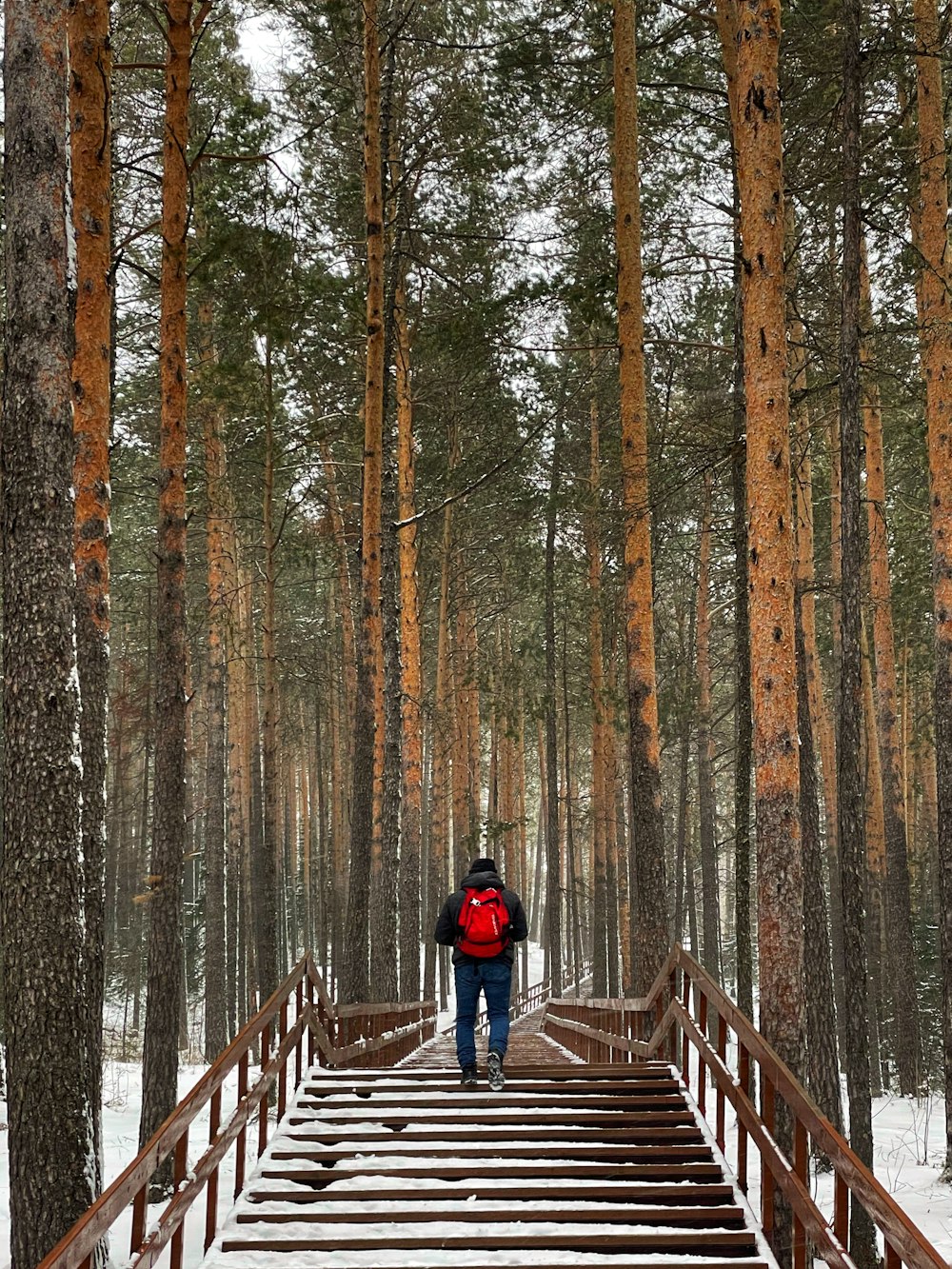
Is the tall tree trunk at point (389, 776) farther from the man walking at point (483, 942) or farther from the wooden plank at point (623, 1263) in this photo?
the wooden plank at point (623, 1263)

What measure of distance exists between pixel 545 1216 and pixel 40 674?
3796mm

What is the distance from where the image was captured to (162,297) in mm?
9750

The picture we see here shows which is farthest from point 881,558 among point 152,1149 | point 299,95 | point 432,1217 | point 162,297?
point 152,1149

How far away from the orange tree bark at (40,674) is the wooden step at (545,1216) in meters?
1.36

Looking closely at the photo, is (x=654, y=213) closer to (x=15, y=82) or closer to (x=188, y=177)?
(x=188, y=177)

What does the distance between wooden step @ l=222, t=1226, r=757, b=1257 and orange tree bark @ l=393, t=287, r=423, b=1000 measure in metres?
11.7

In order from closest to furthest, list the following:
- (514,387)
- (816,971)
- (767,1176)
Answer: (767,1176)
(816,971)
(514,387)

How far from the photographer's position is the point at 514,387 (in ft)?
55.6

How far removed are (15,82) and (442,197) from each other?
444 inches

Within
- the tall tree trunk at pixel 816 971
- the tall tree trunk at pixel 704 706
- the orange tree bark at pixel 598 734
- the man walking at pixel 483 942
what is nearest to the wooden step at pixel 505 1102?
the man walking at pixel 483 942

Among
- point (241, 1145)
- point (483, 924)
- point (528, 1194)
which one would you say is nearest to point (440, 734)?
point (483, 924)

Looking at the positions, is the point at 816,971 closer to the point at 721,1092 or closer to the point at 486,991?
the point at 486,991

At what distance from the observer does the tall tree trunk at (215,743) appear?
660 inches

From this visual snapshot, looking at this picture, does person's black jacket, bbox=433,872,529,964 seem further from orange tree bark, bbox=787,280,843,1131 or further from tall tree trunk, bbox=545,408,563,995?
tall tree trunk, bbox=545,408,563,995
